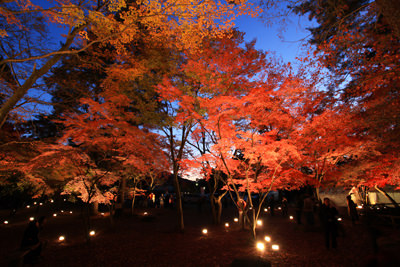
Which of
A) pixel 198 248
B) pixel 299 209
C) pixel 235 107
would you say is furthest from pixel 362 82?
pixel 299 209

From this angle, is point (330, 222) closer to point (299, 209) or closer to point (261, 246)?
point (261, 246)

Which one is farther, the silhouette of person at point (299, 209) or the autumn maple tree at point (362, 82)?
the silhouette of person at point (299, 209)

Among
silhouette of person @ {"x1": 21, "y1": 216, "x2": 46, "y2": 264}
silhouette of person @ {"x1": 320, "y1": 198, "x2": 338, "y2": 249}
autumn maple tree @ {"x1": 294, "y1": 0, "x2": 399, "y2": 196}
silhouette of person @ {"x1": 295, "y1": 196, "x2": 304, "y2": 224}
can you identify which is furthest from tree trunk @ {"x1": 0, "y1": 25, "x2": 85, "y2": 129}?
silhouette of person @ {"x1": 295, "y1": 196, "x2": 304, "y2": 224}

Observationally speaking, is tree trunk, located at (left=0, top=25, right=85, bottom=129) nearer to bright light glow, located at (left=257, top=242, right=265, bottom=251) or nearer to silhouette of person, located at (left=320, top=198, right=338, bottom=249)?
bright light glow, located at (left=257, top=242, right=265, bottom=251)

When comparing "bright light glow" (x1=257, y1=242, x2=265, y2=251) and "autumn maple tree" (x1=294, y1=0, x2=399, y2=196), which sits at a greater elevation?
"autumn maple tree" (x1=294, y1=0, x2=399, y2=196)

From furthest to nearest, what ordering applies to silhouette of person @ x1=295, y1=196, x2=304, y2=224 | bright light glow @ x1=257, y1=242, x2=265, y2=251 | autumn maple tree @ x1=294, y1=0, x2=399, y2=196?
silhouette of person @ x1=295, y1=196, x2=304, y2=224 < bright light glow @ x1=257, y1=242, x2=265, y2=251 < autumn maple tree @ x1=294, y1=0, x2=399, y2=196

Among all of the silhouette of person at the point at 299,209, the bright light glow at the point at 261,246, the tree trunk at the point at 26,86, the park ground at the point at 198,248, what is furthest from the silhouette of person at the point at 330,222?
the tree trunk at the point at 26,86

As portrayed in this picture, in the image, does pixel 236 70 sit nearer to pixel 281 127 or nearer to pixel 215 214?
pixel 281 127

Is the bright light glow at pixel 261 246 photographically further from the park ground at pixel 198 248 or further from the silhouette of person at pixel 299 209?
the silhouette of person at pixel 299 209

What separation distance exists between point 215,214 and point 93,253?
681cm

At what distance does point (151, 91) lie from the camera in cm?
895

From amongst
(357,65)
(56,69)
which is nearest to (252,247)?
(357,65)

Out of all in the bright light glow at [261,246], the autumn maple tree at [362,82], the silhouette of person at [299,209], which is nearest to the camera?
the autumn maple tree at [362,82]

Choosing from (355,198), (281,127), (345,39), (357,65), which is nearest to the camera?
(345,39)
